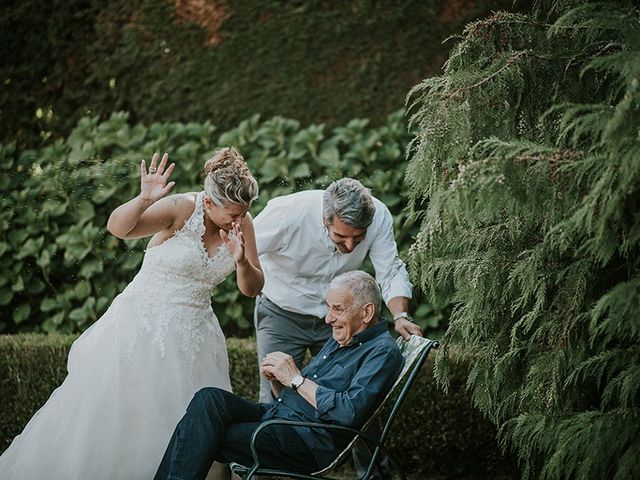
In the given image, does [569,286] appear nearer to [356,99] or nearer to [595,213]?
[595,213]

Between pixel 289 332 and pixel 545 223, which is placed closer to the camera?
pixel 545 223

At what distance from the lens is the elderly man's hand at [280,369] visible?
418cm

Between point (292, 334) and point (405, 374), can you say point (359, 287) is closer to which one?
point (405, 374)

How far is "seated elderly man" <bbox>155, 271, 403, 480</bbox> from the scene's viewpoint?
4.04 meters

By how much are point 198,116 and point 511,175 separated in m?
4.73

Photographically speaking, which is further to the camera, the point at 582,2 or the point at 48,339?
the point at 48,339

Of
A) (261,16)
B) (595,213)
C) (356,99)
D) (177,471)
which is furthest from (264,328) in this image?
(261,16)

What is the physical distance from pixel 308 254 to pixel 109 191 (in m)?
2.45

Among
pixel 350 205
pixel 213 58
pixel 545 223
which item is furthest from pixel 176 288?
pixel 213 58

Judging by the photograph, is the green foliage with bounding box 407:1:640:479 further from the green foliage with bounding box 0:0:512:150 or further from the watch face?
the green foliage with bounding box 0:0:512:150

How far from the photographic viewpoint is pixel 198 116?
785 centimetres

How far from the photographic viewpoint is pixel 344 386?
420 centimetres

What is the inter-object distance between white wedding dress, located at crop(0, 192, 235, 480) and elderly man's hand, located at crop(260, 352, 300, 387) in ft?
1.58

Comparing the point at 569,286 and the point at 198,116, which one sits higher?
the point at 569,286
